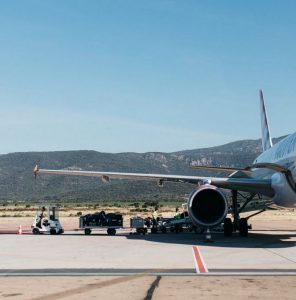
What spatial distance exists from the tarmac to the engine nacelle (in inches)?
54.7

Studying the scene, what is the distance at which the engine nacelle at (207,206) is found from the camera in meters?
21.3

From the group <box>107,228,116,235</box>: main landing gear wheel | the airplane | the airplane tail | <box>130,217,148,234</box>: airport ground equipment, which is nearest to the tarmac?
the airplane

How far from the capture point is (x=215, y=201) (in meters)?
22.0

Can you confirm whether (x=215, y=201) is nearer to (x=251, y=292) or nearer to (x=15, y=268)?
(x=15, y=268)

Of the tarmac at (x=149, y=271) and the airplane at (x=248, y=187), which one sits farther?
the airplane at (x=248, y=187)

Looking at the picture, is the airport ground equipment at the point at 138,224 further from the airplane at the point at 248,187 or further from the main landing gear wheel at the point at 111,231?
the airplane at the point at 248,187

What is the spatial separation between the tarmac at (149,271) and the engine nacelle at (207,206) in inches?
54.7

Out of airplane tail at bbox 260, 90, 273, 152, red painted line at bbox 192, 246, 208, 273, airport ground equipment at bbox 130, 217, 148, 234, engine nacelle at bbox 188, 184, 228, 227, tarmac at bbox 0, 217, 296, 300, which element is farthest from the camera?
airplane tail at bbox 260, 90, 273, 152

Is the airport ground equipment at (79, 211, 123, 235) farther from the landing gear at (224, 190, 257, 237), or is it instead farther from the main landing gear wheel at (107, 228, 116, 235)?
the landing gear at (224, 190, 257, 237)

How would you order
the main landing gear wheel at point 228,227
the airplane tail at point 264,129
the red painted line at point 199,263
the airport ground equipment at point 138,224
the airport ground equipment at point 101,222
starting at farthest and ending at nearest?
the airplane tail at point 264,129 → the airport ground equipment at point 101,222 → the airport ground equipment at point 138,224 → the main landing gear wheel at point 228,227 → the red painted line at point 199,263

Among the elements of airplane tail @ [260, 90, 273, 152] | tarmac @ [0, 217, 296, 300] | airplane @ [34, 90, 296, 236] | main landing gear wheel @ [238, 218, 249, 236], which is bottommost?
tarmac @ [0, 217, 296, 300]

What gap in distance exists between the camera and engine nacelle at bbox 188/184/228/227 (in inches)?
839

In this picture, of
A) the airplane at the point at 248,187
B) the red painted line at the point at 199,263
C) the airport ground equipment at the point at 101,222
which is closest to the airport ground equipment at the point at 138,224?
the airport ground equipment at the point at 101,222

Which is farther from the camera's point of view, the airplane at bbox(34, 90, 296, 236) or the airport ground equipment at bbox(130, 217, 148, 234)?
the airport ground equipment at bbox(130, 217, 148, 234)
